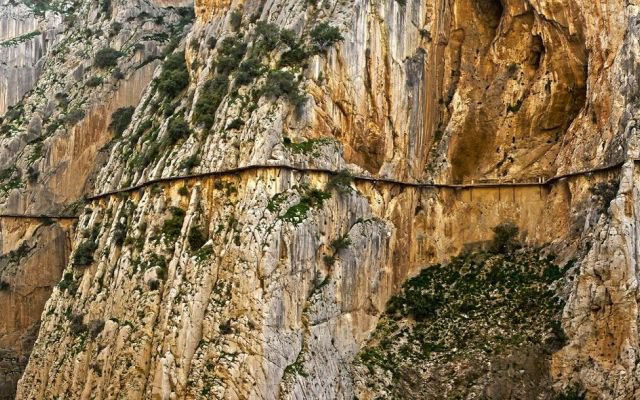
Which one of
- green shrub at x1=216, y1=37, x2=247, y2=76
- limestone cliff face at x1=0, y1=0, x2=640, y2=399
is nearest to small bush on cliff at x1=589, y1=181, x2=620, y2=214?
limestone cliff face at x1=0, y1=0, x2=640, y2=399

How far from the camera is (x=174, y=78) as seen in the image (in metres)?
67.7

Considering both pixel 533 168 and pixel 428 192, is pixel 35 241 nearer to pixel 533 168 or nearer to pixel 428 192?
pixel 428 192

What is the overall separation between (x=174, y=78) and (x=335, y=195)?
1901 cm

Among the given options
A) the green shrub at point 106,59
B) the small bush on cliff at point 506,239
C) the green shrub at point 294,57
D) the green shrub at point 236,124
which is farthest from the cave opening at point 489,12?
the green shrub at point 106,59

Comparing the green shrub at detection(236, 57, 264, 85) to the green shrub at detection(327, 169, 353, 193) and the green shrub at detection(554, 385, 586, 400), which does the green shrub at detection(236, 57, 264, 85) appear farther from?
the green shrub at detection(554, 385, 586, 400)

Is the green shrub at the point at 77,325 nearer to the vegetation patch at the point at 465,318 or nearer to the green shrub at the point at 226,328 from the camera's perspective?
the green shrub at the point at 226,328

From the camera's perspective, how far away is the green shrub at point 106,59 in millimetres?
82537

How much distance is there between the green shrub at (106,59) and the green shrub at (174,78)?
13.4m

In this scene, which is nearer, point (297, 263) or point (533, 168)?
point (297, 263)

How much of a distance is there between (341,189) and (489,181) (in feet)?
33.3

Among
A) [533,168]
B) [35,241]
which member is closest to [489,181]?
[533,168]

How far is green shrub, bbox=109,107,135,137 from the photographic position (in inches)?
3022

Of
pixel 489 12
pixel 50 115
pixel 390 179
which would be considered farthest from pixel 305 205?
pixel 50 115

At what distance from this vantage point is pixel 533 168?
58.7 metres
